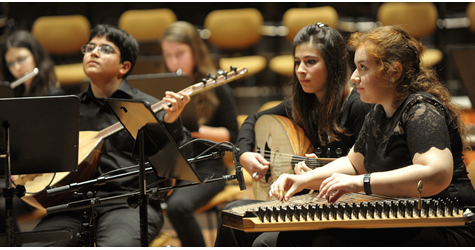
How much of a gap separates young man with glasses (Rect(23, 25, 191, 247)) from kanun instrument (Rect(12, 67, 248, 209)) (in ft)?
0.35

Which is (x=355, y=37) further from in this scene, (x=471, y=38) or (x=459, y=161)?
(x=471, y=38)

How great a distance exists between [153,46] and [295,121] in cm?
246

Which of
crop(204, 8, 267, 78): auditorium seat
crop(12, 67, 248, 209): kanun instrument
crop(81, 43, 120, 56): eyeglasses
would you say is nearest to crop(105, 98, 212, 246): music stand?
crop(12, 67, 248, 209): kanun instrument

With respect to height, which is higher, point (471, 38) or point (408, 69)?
point (471, 38)

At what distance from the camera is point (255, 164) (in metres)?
2.49

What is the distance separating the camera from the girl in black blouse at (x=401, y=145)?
172 centimetres

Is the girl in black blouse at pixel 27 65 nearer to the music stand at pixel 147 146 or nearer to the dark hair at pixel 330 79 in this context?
the music stand at pixel 147 146

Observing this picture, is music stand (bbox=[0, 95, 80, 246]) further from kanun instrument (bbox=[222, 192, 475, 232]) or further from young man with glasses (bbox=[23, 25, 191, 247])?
kanun instrument (bbox=[222, 192, 475, 232])

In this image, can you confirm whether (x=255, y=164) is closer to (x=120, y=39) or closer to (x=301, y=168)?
(x=301, y=168)

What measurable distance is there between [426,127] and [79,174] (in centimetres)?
167

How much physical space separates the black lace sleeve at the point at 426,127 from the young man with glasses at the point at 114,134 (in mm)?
1103

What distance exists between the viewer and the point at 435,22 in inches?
210

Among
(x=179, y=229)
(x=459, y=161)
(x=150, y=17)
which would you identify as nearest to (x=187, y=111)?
(x=179, y=229)

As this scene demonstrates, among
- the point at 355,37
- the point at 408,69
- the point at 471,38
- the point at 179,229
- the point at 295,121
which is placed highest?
the point at 471,38
